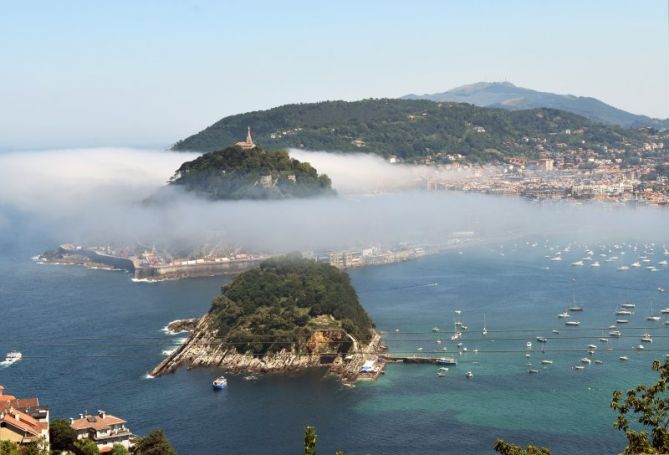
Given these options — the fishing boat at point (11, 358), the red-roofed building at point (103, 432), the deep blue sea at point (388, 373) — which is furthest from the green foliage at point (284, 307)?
the red-roofed building at point (103, 432)

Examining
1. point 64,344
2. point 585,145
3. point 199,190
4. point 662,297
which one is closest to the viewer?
point 64,344

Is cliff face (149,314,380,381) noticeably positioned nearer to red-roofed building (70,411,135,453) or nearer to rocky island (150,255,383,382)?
rocky island (150,255,383,382)

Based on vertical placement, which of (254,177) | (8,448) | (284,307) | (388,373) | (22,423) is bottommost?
(388,373)

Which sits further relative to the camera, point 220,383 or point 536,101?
point 536,101

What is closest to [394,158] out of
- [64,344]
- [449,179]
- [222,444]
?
[449,179]

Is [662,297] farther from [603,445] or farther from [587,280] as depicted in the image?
[603,445]

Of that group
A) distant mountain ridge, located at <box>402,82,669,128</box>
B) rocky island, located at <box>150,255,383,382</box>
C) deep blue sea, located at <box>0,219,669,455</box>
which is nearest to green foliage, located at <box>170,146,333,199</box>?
deep blue sea, located at <box>0,219,669,455</box>

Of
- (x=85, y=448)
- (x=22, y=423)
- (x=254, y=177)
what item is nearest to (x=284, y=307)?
(x=85, y=448)

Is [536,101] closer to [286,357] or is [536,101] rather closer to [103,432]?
[286,357]
